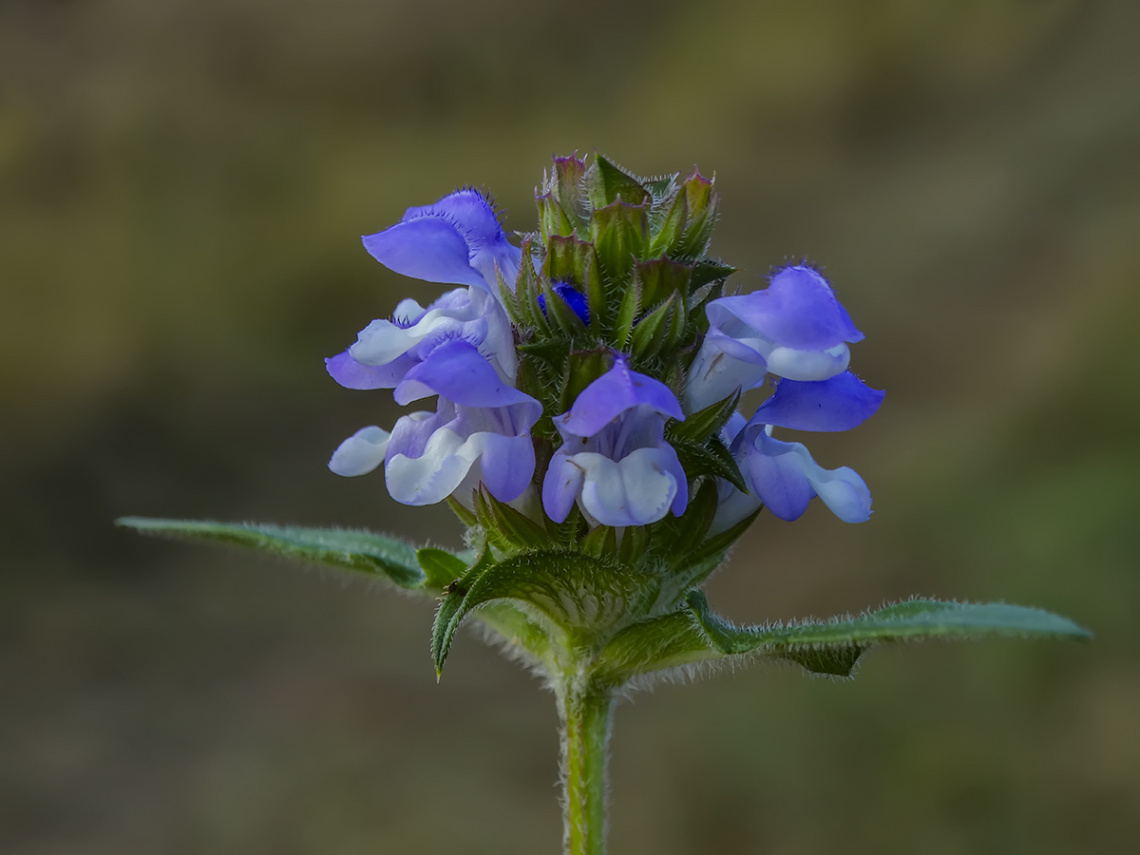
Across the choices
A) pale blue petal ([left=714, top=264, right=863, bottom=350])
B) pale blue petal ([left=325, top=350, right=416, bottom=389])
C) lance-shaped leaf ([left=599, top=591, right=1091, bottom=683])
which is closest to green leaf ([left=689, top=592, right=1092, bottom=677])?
lance-shaped leaf ([left=599, top=591, right=1091, bottom=683])

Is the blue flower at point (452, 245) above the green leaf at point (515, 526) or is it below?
above

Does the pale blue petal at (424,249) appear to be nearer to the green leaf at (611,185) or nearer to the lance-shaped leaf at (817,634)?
the green leaf at (611,185)

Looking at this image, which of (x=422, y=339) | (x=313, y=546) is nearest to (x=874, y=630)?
(x=422, y=339)

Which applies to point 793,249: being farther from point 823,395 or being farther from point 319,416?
point 823,395

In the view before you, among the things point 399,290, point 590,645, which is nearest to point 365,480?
point 399,290

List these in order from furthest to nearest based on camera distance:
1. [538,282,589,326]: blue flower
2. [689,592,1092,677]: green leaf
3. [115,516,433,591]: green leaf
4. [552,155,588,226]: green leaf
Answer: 1. [115,516,433,591]: green leaf
2. [552,155,588,226]: green leaf
3. [538,282,589,326]: blue flower
4. [689,592,1092,677]: green leaf

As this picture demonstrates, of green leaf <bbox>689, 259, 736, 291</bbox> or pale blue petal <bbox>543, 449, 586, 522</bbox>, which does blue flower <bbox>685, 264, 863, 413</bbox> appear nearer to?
green leaf <bbox>689, 259, 736, 291</bbox>

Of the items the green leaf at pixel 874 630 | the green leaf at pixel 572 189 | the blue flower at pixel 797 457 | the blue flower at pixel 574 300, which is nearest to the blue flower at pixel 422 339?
the blue flower at pixel 574 300
